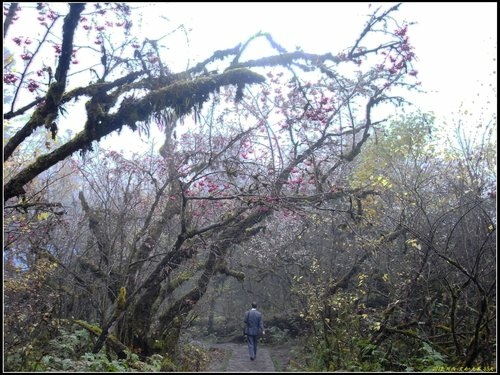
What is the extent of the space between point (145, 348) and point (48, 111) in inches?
272

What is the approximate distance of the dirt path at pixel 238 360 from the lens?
12914 mm

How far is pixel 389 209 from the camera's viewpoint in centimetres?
1211

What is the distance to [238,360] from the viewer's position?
1498 cm

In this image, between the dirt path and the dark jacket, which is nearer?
the dirt path

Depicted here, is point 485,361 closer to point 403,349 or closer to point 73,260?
point 403,349

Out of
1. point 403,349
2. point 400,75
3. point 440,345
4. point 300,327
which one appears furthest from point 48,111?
point 300,327

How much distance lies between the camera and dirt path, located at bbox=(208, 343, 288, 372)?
1291 cm

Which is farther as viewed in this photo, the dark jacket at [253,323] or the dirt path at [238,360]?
the dark jacket at [253,323]

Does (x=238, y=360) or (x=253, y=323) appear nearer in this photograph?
(x=253, y=323)

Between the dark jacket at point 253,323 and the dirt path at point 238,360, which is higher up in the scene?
the dark jacket at point 253,323

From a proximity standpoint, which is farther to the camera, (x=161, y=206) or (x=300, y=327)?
(x=300, y=327)

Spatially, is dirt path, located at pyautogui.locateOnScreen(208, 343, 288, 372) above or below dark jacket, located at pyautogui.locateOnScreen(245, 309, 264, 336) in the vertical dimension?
below

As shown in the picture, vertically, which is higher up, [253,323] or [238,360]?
[253,323]

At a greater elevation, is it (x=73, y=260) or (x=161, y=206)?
(x=161, y=206)
